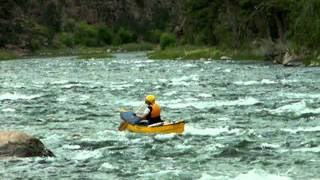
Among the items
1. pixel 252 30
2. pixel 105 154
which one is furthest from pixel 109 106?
pixel 252 30

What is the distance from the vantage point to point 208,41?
11006 cm

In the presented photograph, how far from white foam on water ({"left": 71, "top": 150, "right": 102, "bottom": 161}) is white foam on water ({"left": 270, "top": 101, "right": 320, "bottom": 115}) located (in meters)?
10.3

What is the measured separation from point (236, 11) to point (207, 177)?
7889cm

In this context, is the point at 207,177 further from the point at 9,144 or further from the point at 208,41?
the point at 208,41

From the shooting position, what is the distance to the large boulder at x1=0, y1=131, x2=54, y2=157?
17266 millimetres

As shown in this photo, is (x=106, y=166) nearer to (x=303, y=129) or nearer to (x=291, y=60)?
(x=303, y=129)

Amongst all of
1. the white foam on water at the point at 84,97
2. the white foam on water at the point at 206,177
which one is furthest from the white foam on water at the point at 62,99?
the white foam on water at the point at 206,177

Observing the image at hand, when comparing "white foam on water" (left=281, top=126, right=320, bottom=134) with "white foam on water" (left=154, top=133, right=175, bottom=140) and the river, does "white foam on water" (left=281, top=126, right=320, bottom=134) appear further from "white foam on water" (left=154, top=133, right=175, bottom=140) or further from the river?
"white foam on water" (left=154, top=133, right=175, bottom=140)

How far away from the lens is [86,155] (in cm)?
1872

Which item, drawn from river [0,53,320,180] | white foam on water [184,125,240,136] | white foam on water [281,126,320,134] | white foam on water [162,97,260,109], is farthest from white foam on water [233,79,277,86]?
white foam on water [281,126,320,134]

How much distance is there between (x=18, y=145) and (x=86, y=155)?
2036 mm

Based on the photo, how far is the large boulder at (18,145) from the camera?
17266mm

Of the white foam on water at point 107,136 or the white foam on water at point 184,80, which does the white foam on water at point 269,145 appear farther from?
the white foam on water at point 184,80

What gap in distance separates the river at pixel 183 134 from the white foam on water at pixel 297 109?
0.04 m
